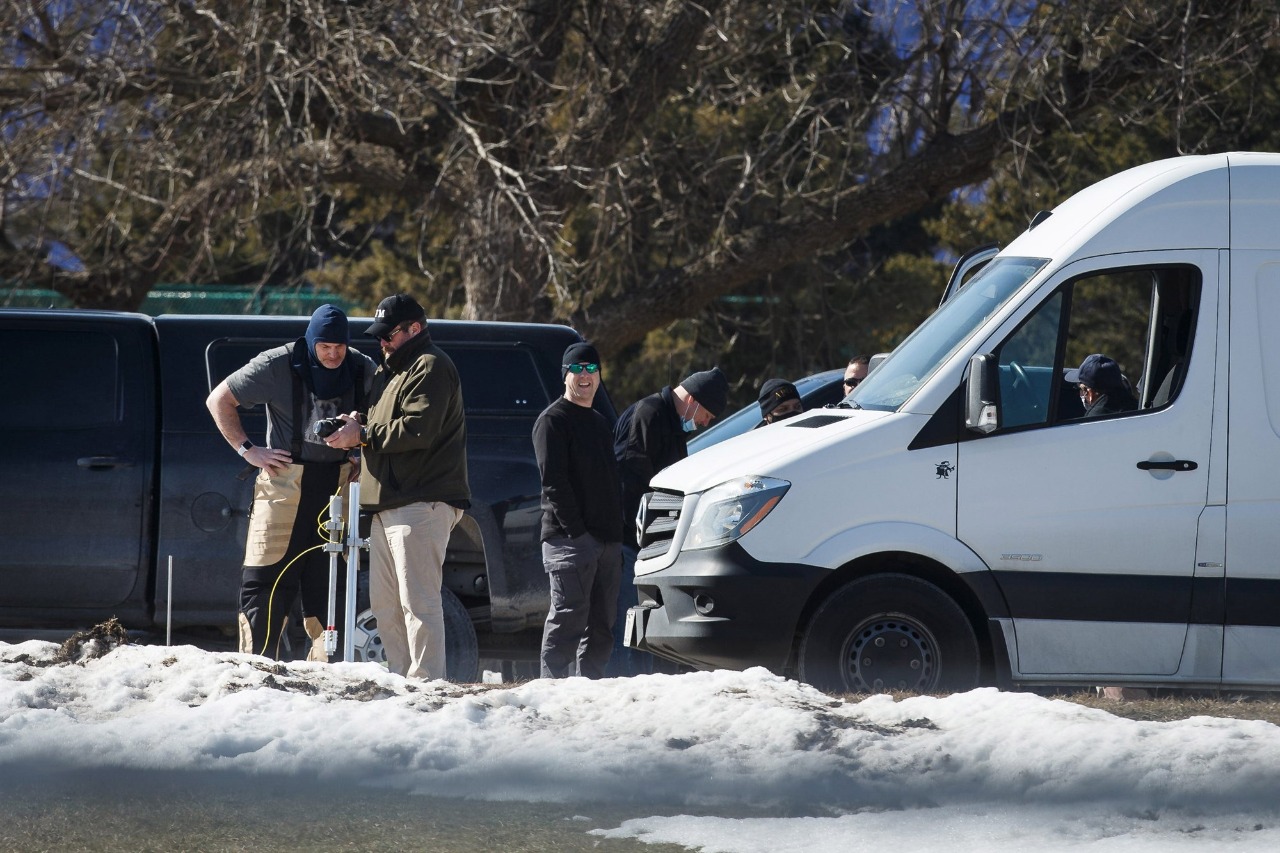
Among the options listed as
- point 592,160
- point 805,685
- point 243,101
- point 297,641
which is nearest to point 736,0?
point 592,160

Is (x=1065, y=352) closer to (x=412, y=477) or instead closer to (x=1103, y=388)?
(x=1103, y=388)

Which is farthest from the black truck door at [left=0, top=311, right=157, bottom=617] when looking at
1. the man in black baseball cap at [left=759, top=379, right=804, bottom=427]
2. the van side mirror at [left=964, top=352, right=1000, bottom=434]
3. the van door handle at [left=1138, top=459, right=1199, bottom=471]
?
the van door handle at [left=1138, top=459, right=1199, bottom=471]

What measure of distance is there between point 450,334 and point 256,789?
3.55 meters

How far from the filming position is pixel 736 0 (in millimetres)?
14977

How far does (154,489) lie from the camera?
768cm

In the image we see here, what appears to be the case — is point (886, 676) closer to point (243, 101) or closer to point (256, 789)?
point (256, 789)

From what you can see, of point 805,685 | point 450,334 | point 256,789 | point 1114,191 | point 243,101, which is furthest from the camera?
point 243,101

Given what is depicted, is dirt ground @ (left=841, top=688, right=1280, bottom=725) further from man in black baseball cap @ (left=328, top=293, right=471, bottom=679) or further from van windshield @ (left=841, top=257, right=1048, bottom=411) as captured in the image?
man in black baseball cap @ (left=328, top=293, right=471, bottom=679)

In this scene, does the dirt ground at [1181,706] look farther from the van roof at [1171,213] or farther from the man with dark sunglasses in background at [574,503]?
the van roof at [1171,213]

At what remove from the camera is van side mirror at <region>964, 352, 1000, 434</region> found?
21.1ft

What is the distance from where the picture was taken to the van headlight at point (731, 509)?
21.5ft

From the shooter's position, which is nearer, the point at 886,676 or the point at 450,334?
the point at 886,676

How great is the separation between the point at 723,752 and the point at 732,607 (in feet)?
3.85

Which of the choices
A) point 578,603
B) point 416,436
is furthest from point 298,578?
point 578,603
